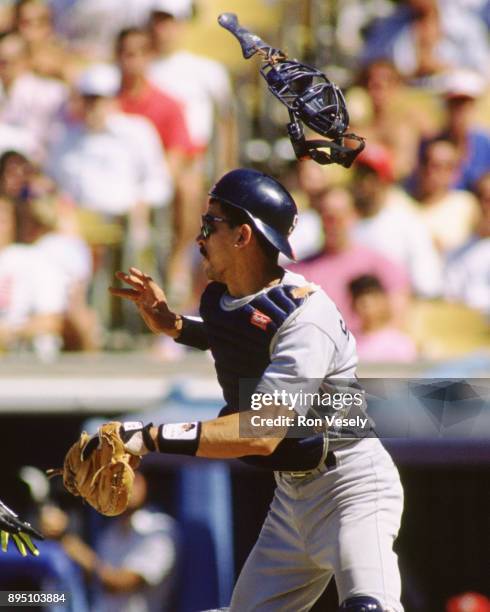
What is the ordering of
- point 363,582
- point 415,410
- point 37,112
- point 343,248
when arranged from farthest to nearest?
point 37,112 → point 343,248 → point 415,410 → point 363,582

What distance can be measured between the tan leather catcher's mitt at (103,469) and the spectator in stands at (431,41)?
5633mm

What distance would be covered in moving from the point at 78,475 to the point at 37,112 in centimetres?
517

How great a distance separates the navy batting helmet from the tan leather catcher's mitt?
77cm

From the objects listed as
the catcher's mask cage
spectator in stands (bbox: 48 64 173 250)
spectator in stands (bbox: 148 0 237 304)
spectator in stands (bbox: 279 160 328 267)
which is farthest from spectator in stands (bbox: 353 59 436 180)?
the catcher's mask cage

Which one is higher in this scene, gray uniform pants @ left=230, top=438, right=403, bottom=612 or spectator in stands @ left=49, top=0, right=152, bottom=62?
spectator in stands @ left=49, top=0, right=152, bottom=62

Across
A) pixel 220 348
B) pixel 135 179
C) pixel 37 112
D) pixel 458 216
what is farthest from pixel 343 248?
pixel 220 348

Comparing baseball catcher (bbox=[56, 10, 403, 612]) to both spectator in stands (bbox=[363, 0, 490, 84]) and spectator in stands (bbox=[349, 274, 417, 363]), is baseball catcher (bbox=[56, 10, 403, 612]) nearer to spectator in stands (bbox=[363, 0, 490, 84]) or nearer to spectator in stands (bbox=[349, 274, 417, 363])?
spectator in stands (bbox=[349, 274, 417, 363])

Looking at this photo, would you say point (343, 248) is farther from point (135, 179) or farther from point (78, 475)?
point (78, 475)

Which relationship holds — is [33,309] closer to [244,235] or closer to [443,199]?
[443,199]

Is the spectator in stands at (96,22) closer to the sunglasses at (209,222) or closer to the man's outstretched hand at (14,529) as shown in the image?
the sunglasses at (209,222)

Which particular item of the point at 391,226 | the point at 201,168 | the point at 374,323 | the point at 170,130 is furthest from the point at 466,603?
the point at 170,130

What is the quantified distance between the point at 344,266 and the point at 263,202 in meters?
4.02

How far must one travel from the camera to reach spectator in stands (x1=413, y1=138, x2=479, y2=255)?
858 centimetres

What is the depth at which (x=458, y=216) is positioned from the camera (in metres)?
8.66
